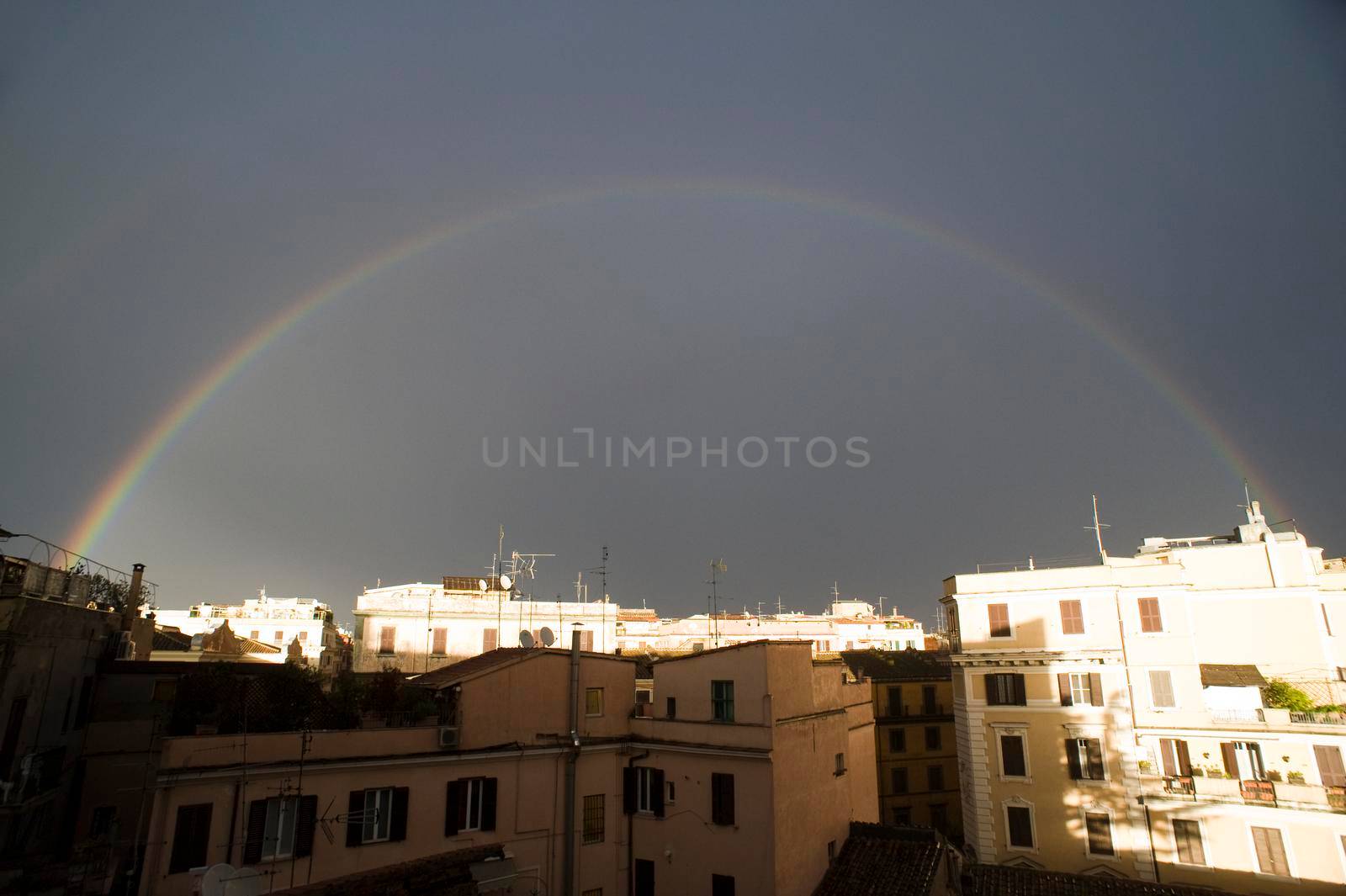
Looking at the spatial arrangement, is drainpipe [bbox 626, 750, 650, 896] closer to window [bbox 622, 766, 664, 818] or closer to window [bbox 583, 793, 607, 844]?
window [bbox 622, 766, 664, 818]

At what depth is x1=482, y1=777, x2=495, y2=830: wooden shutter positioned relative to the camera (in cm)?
2250

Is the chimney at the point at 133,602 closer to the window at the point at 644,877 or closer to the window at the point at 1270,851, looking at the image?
the window at the point at 644,877

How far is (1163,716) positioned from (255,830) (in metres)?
36.9

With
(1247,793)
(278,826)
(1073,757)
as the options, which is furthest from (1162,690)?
(278,826)

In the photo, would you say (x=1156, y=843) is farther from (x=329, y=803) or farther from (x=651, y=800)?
(x=329, y=803)

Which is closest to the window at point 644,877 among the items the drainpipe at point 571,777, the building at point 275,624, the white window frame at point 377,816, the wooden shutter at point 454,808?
the drainpipe at point 571,777

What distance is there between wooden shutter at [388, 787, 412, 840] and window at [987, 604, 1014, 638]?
96.4 feet

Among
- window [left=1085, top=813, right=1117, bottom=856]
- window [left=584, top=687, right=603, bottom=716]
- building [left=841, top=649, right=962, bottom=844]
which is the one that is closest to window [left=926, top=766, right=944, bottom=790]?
building [left=841, top=649, right=962, bottom=844]

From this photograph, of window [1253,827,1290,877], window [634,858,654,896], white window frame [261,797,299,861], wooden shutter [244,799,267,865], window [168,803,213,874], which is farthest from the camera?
window [1253,827,1290,877]

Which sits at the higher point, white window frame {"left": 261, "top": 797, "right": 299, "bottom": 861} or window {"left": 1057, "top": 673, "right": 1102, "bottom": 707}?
window {"left": 1057, "top": 673, "right": 1102, "bottom": 707}

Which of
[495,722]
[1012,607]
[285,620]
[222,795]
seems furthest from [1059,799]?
[285,620]

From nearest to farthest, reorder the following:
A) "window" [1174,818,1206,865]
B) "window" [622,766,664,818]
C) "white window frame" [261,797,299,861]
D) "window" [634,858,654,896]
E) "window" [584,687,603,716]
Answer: "white window frame" [261,797,299,861] < "window" [634,858,654,896] < "window" [622,766,664,818] < "window" [584,687,603,716] < "window" [1174,818,1206,865]

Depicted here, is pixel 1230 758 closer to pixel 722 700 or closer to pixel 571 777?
pixel 722 700

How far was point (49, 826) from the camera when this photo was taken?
881 inches
